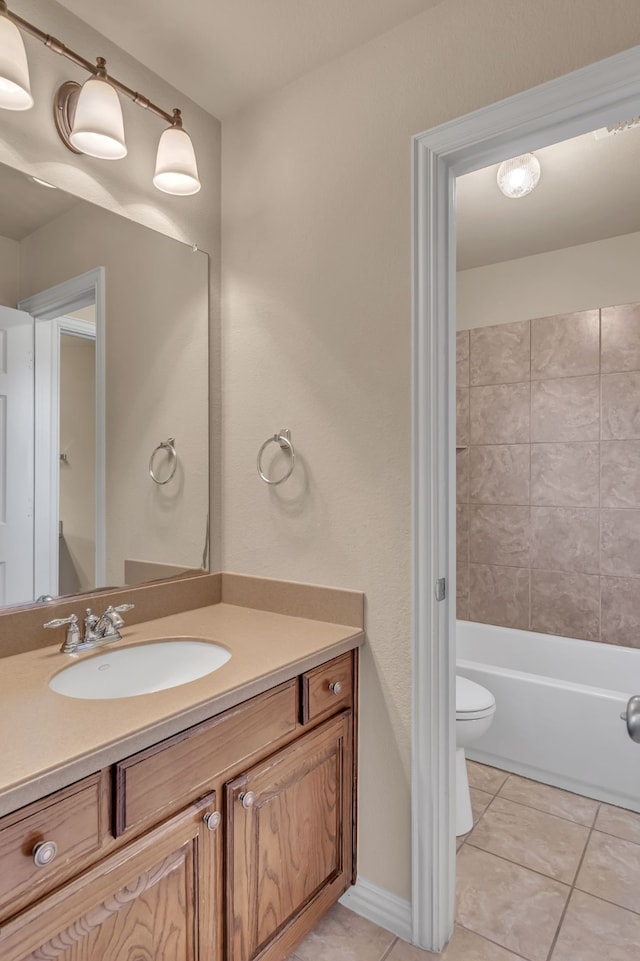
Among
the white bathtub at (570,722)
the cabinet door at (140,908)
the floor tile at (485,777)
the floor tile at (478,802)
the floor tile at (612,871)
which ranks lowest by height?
the floor tile at (485,777)

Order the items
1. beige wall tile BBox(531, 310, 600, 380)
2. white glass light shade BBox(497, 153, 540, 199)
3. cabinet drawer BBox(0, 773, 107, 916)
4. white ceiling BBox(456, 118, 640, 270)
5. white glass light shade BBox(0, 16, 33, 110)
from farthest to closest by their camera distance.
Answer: beige wall tile BBox(531, 310, 600, 380), white ceiling BBox(456, 118, 640, 270), white glass light shade BBox(497, 153, 540, 199), white glass light shade BBox(0, 16, 33, 110), cabinet drawer BBox(0, 773, 107, 916)

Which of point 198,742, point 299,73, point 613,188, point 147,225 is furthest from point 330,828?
point 613,188

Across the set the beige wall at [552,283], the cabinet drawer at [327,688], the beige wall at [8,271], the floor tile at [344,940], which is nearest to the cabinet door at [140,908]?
the cabinet drawer at [327,688]

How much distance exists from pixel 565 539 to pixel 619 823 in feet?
4.20

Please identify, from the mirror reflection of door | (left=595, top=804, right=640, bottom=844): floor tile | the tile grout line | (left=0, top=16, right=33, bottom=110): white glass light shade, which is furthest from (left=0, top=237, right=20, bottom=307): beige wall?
(left=595, top=804, right=640, bottom=844): floor tile

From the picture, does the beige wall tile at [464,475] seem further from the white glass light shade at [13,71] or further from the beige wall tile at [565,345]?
the white glass light shade at [13,71]

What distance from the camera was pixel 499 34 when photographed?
1.32 meters

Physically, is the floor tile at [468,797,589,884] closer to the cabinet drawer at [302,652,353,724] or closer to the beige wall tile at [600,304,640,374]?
the cabinet drawer at [302,652,353,724]

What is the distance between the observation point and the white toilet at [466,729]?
1.96 m

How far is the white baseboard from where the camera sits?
1.46 meters

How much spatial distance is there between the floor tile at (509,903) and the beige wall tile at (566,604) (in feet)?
4.36

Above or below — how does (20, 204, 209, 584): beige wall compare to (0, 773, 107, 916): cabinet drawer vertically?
above

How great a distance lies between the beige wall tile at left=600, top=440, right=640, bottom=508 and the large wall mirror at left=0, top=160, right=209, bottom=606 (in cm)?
200

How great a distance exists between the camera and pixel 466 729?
204cm
